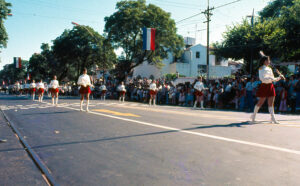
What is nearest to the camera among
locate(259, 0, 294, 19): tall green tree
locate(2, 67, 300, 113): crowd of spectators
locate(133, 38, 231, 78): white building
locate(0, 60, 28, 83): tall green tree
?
locate(2, 67, 300, 113): crowd of spectators

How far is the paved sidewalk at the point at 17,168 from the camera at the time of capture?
9.97 ft

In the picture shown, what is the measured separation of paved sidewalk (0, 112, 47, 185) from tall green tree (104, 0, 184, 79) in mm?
31820

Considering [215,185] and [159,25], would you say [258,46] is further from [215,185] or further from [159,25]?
[215,185]

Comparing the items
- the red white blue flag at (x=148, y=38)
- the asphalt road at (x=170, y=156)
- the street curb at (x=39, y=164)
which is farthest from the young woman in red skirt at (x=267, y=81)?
the red white blue flag at (x=148, y=38)

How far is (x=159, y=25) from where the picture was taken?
35969mm

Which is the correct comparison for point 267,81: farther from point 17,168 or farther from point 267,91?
point 17,168

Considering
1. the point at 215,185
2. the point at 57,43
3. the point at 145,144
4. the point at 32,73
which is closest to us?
the point at 215,185

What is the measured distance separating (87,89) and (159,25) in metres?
25.1

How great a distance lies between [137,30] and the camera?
3559 centimetres

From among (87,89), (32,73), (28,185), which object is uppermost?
(32,73)

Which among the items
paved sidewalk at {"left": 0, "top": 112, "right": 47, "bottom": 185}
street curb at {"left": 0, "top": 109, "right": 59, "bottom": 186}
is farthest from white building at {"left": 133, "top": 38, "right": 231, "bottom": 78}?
paved sidewalk at {"left": 0, "top": 112, "right": 47, "bottom": 185}

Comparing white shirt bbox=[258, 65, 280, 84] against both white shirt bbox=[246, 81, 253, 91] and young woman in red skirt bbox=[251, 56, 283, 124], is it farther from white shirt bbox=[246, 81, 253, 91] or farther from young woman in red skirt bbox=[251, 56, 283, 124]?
white shirt bbox=[246, 81, 253, 91]

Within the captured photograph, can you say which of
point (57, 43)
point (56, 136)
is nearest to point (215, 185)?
point (56, 136)

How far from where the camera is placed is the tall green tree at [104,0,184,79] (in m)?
35.3
